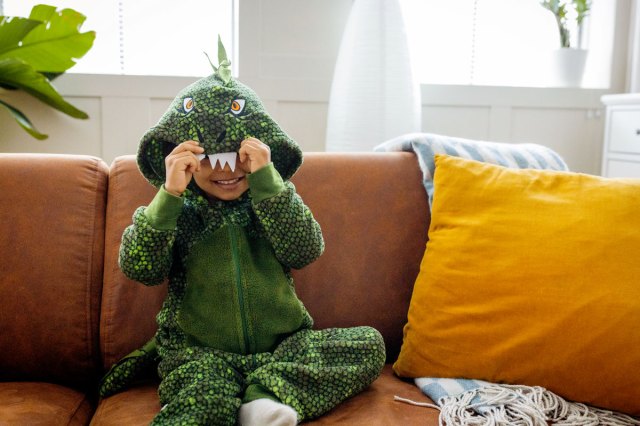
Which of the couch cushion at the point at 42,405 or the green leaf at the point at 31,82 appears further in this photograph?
the green leaf at the point at 31,82

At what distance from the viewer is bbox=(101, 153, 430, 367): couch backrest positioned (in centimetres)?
138

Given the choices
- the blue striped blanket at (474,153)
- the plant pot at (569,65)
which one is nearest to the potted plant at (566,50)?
the plant pot at (569,65)

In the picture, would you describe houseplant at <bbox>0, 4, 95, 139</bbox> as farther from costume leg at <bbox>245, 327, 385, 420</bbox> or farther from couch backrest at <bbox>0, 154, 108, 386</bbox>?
costume leg at <bbox>245, 327, 385, 420</bbox>

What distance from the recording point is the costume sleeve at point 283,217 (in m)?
1.22

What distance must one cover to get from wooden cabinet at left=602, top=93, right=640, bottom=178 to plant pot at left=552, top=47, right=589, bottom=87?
0.95 ft

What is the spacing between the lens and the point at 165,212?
1.17 meters

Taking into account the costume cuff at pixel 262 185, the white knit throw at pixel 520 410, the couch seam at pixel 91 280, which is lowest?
the white knit throw at pixel 520 410

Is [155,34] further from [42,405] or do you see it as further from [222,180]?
[42,405]

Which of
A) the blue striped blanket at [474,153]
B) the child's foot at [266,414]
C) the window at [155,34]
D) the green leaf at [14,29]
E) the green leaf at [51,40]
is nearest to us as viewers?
the child's foot at [266,414]

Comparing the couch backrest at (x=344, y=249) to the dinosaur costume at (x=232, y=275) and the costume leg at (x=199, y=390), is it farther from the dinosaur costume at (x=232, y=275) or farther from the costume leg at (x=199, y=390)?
the costume leg at (x=199, y=390)

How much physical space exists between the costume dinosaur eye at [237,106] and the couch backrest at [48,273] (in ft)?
1.39

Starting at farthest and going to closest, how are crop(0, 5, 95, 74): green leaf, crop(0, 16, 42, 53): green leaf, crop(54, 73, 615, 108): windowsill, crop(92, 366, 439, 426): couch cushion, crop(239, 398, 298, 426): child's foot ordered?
crop(54, 73, 615, 108): windowsill < crop(0, 5, 95, 74): green leaf < crop(0, 16, 42, 53): green leaf < crop(92, 366, 439, 426): couch cushion < crop(239, 398, 298, 426): child's foot

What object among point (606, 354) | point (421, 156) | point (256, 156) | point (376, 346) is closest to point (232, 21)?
point (421, 156)

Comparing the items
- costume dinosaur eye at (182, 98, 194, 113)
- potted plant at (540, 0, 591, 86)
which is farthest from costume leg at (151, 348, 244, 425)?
potted plant at (540, 0, 591, 86)
